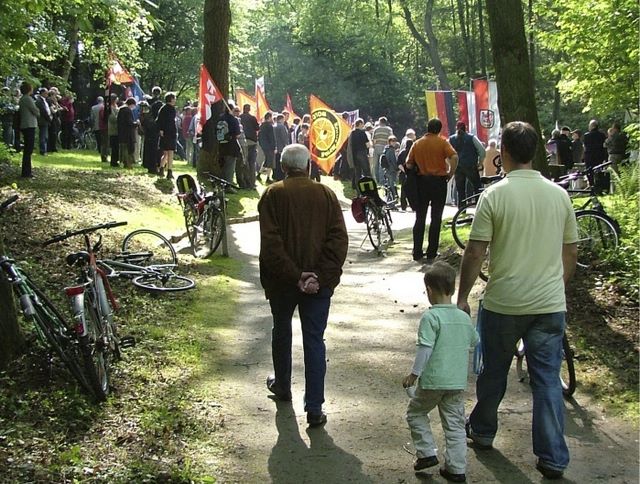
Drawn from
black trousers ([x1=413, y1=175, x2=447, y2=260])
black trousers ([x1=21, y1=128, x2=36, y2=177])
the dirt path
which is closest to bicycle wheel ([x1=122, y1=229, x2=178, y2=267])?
the dirt path

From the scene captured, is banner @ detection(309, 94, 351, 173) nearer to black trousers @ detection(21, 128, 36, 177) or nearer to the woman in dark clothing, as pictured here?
the woman in dark clothing

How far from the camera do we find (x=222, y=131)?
1944 centimetres

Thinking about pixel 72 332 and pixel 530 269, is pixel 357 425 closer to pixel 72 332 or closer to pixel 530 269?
pixel 530 269

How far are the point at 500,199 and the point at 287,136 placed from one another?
69.7ft

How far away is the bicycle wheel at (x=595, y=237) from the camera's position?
34.7ft

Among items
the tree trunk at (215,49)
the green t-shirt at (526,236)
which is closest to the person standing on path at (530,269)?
the green t-shirt at (526,236)

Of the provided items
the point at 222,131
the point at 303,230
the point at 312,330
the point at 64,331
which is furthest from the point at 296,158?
the point at 222,131

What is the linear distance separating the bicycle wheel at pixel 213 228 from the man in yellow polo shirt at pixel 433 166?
2886 millimetres

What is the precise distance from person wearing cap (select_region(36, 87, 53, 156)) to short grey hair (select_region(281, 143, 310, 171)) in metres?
14.2

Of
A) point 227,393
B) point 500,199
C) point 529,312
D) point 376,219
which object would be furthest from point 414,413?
point 376,219

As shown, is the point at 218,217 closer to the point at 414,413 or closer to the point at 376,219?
the point at 376,219

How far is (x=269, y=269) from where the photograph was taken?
625cm

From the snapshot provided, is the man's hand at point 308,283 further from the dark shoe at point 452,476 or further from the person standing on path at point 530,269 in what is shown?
the dark shoe at point 452,476

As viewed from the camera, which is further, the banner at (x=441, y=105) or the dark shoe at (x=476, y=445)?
the banner at (x=441, y=105)
